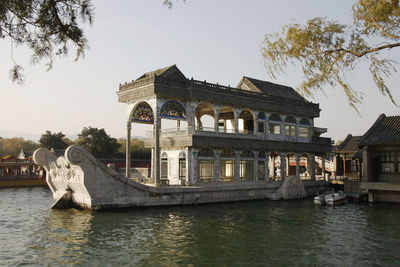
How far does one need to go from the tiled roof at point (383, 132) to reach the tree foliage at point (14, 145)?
234 feet

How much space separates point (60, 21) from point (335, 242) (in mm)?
13911

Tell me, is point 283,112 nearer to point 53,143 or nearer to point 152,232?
point 152,232

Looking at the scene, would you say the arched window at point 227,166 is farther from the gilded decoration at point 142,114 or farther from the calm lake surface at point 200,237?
the gilded decoration at point 142,114

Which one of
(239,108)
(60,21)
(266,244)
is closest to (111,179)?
(266,244)

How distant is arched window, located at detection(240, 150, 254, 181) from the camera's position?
103ft

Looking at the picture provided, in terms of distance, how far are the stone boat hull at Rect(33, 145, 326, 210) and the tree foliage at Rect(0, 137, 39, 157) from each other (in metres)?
62.5

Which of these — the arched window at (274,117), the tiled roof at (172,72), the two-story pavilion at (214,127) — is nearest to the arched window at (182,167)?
the two-story pavilion at (214,127)

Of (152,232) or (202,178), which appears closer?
Answer: (152,232)

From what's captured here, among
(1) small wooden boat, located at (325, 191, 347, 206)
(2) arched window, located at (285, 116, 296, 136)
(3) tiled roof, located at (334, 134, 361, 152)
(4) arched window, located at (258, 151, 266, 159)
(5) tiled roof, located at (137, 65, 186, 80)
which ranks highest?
(5) tiled roof, located at (137, 65, 186, 80)

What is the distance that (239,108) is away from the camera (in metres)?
31.5

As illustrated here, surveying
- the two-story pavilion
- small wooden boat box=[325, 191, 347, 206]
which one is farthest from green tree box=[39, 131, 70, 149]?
small wooden boat box=[325, 191, 347, 206]

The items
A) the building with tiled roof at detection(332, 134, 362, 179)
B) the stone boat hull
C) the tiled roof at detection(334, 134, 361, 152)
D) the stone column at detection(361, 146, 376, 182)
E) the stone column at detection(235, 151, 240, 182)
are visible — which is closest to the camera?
the stone boat hull

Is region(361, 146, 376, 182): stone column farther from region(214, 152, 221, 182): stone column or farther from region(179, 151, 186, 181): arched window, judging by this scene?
region(179, 151, 186, 181): arched window

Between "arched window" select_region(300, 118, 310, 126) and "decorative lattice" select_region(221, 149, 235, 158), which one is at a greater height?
"arched window" select_region(300, 118, 310, 126)
